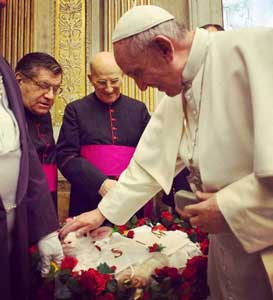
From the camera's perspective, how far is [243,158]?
4.57ft

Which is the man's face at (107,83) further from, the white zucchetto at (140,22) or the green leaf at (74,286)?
the green leaf at (74,286)

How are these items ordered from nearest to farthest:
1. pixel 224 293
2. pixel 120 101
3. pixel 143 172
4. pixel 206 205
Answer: pixel 206 205 → pixel 224 293 → pixel 143 172 → pixel 120 101

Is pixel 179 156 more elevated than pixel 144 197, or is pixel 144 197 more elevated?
pixel 179 156

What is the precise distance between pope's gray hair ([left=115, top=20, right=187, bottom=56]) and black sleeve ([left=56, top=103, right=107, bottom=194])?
1.47m

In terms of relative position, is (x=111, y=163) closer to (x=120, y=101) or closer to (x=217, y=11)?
(x=120, y=101)

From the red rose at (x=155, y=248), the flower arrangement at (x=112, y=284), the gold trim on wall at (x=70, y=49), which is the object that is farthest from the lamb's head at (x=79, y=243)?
the gold trim on wall at (x=70, y=49)

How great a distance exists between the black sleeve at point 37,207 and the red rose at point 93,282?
1.26ft

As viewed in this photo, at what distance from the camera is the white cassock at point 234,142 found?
49.8 inches

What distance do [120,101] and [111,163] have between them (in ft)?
1.72

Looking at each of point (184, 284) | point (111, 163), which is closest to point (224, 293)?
point (184, 284)

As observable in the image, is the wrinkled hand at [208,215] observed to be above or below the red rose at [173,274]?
above

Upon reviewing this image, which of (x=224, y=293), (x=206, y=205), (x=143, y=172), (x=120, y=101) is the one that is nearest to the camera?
(x=206, y=205)

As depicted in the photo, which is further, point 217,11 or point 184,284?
point 217,11

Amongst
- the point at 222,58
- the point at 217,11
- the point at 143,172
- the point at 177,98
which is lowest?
the point at 143,172
